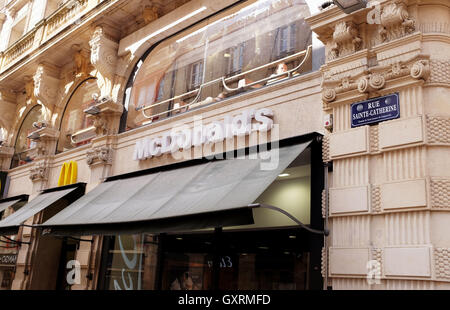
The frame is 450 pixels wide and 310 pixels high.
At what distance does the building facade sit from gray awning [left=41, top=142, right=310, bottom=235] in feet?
0.11

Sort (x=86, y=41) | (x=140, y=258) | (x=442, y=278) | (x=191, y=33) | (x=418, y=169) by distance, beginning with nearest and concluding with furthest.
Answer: (x=442, y=278) < (x=418, y=169) < (x=140, y=258) < (x=191, y=33) < (x=86, y=41)

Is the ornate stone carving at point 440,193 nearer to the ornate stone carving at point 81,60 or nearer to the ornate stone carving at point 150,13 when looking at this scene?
the ornate stone carving at point 150,13

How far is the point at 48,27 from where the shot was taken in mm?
13617

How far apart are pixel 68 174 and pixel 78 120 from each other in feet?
5.50

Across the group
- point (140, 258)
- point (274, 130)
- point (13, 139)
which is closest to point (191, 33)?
point (274, 130)

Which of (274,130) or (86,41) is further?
(86,41)

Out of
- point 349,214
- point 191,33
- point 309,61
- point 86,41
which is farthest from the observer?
point 86,41

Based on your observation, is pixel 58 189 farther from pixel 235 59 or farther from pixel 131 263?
pixel 235 59

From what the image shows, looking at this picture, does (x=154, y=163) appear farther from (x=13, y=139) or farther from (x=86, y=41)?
(x=13, y=139)

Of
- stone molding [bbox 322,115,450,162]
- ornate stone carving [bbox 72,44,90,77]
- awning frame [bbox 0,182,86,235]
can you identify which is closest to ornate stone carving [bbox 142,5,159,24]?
ornate stone carving [bbox 72,44,90,77]

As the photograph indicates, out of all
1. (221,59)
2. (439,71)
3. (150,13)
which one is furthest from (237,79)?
(439,71)

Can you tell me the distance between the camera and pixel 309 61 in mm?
7242

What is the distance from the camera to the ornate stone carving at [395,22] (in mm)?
5883

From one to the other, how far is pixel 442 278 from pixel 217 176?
129 inches
